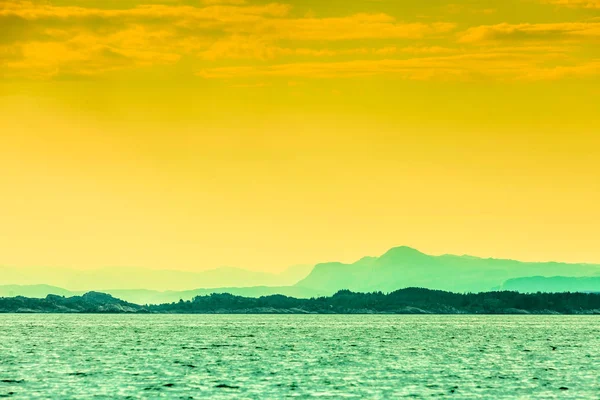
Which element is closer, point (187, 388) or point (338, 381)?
point (187, 388)

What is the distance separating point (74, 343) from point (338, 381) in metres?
90.8

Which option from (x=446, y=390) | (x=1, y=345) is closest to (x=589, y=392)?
(x=446, y=390)

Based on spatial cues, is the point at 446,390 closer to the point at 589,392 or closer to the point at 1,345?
the point at 589,392

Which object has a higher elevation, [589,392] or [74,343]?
[74,343]

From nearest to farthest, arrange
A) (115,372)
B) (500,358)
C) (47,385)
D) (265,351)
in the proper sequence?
(47,385) < (115,372) < (500,358) < (265,351)

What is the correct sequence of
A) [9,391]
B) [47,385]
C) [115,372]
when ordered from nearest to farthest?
[9,391] < [47,385] < [115,372]

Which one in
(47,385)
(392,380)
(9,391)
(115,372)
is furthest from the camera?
(115,372)

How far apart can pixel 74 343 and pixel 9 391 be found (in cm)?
9311

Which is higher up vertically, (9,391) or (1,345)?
(1,345)

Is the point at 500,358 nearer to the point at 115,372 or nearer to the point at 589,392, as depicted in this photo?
the point at 589,392

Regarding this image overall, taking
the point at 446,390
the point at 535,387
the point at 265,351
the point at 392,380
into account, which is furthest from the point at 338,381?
the point at 265,351

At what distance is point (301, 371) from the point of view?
116375 millimetres

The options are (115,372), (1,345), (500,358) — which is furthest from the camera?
(1,345)

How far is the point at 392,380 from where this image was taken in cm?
10538
